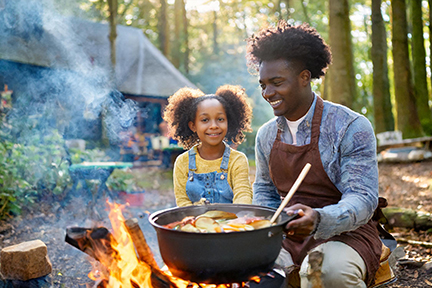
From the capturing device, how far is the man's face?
99.7 inches

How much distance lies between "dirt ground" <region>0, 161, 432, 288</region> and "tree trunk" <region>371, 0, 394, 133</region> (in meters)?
3.37

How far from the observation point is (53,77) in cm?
988

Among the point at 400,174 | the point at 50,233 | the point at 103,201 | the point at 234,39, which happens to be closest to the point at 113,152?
the point at 103,201

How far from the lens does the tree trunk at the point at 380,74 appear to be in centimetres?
1159

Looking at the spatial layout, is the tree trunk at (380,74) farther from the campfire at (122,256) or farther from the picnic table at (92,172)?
the campfire at (122,256)

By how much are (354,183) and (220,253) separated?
1.02 meters

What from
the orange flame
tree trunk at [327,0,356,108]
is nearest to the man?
the orange flame

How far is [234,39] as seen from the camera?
1321 inches

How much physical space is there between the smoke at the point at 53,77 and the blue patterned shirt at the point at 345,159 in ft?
12.0

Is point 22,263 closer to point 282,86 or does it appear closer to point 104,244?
point 104,244

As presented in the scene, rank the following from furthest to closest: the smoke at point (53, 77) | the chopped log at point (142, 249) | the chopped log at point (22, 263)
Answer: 1. the smoke at point (53, 77)
2. the chopped log at point (22, 263)
3. the chopped log at point (142, 249)

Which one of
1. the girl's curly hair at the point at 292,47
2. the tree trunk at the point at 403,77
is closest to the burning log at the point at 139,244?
the girl's curly hair at the point at 292,47

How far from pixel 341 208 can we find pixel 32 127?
5.32m

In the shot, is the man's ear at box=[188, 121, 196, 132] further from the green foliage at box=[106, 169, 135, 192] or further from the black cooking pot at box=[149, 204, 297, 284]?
the green foliage at box=[106, 169, 135, 192]
